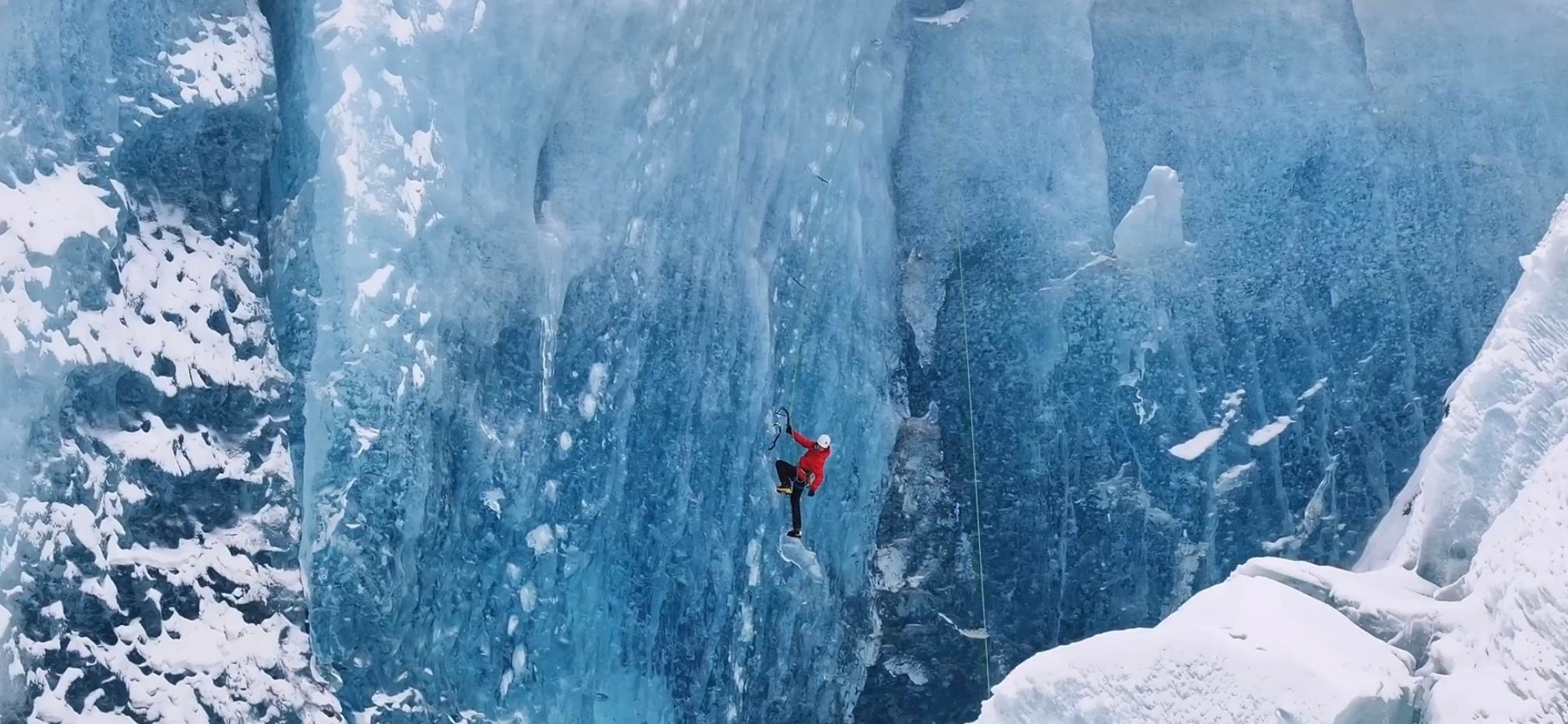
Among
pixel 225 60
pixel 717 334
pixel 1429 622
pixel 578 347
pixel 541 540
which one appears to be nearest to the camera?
pixel 1429 622

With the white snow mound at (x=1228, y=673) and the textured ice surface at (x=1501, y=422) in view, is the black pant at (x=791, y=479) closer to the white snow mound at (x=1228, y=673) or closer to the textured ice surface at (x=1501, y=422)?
the white snow mound at (x=1228, y=673)

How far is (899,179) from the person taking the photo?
448 inches

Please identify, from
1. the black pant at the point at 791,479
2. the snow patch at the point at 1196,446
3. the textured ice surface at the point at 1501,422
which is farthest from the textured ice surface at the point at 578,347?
the textured ice surface at the point at 1501,422

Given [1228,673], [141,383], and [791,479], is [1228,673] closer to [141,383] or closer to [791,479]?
[791,479]

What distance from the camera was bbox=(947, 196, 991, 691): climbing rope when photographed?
35.2ft

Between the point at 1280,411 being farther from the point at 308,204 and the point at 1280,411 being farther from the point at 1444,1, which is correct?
the point at 308,204

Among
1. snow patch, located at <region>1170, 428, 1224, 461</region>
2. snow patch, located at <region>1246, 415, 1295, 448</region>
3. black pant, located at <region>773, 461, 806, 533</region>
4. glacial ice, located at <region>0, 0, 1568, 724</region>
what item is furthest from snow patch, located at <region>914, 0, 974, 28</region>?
black pant, located at <region>773, 461, 806, 533</region>

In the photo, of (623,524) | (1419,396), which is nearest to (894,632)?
(623,524)

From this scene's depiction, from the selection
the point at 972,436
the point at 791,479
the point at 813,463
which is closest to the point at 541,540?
the point at 791,479

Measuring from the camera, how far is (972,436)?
36.2ft

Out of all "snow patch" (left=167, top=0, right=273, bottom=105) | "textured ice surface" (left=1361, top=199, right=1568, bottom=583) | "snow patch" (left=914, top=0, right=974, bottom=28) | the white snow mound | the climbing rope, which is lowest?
the climbing rope

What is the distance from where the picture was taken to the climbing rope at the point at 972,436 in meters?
10.7

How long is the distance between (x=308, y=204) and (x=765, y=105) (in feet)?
10.2

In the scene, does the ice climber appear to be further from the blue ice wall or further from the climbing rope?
the climbing rope
